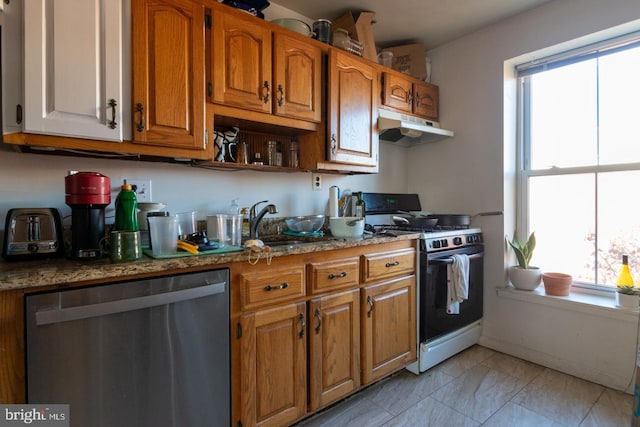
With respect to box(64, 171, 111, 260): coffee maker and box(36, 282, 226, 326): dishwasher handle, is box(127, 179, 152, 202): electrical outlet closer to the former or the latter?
box(64, 171, 111, 260): coffee maker

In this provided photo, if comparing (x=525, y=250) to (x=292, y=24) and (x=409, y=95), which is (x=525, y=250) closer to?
(x=409, y=95)

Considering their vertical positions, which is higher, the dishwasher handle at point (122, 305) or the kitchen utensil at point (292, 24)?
the kitchen utensil at point (292, 24)

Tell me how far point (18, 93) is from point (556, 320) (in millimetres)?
3227

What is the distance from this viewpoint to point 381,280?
186 cm

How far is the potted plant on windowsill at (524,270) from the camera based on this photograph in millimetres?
2318

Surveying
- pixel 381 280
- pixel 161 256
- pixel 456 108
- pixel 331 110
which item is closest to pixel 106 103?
pixel 161 256

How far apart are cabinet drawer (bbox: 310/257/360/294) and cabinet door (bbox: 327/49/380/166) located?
0.71 metres

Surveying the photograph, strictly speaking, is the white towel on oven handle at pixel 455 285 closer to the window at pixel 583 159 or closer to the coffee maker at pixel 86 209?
the window at pixel 583 159

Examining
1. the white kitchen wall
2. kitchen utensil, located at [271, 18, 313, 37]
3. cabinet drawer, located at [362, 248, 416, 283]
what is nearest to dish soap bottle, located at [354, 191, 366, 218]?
cabinet drawer, located at [362, 248, 416, 283]

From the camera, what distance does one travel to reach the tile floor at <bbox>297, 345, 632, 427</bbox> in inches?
63.7

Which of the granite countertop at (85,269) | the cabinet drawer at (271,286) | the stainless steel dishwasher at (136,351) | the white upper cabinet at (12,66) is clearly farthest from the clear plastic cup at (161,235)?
the white upper cabinet at (12,66)

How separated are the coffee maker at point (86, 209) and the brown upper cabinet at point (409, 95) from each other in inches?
76.2

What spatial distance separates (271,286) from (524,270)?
201cm

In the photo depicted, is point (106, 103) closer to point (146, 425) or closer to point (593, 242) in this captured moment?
point (146, 425)
